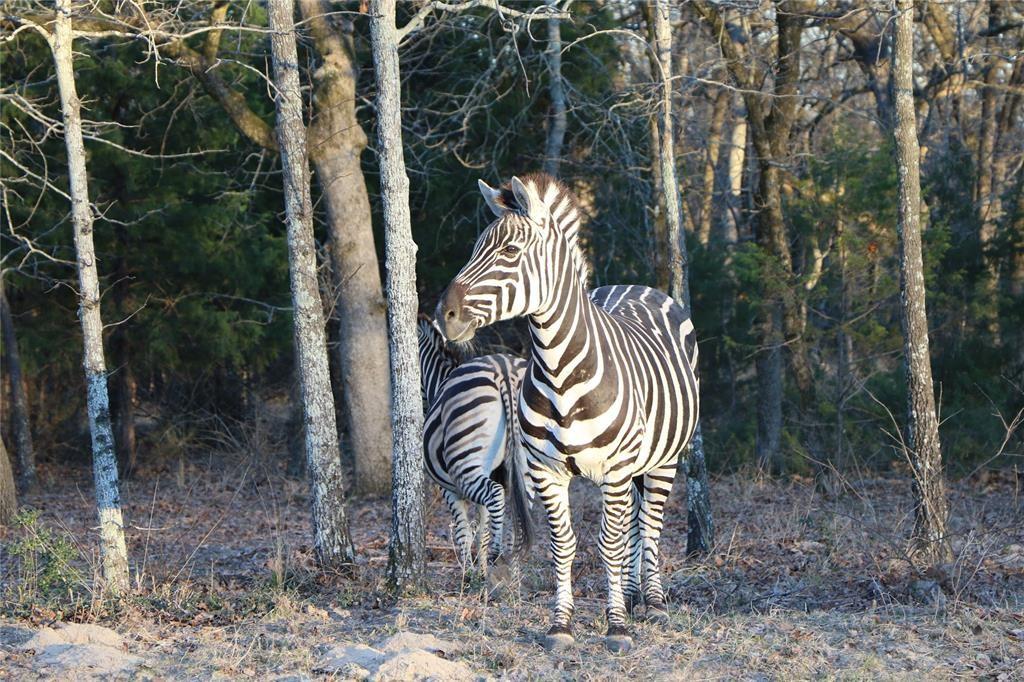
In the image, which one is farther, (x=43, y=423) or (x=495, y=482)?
(x=43, y=423)

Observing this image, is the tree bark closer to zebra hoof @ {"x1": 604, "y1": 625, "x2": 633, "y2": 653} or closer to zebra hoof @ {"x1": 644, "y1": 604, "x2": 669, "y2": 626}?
zebra hoof @ {"x1": 644, "y1": 604, "x2": 669, "y2": 626}

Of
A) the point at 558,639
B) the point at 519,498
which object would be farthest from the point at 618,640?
the point at 519,498

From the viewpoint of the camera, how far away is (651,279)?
16969 mm

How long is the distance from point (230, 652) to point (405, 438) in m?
2.15

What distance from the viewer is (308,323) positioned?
8.82 metres

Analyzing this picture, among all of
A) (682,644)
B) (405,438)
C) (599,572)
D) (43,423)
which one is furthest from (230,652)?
(43,423)

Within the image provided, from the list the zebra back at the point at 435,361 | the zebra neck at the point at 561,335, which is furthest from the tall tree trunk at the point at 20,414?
the zebra neck at the point at 561,335

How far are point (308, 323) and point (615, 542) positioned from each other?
314 centimetres

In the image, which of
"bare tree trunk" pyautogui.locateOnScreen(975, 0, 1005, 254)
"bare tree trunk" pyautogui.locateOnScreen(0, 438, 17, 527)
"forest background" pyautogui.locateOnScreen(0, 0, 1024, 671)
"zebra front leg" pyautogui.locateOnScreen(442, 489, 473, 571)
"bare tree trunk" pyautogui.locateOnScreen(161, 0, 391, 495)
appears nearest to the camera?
"zebra front leg" pyautogui.locateOnScreen(442, 489, 473, 571)

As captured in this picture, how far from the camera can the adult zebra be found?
266 inches

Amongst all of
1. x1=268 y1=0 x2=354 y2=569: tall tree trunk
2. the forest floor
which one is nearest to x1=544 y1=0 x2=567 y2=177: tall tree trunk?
the forest floor

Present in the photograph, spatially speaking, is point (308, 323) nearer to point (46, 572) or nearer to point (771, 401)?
point (46, 572)

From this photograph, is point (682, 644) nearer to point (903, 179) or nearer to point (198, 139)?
point (903, 179)

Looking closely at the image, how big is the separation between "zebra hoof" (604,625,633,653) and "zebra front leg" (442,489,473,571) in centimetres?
261
